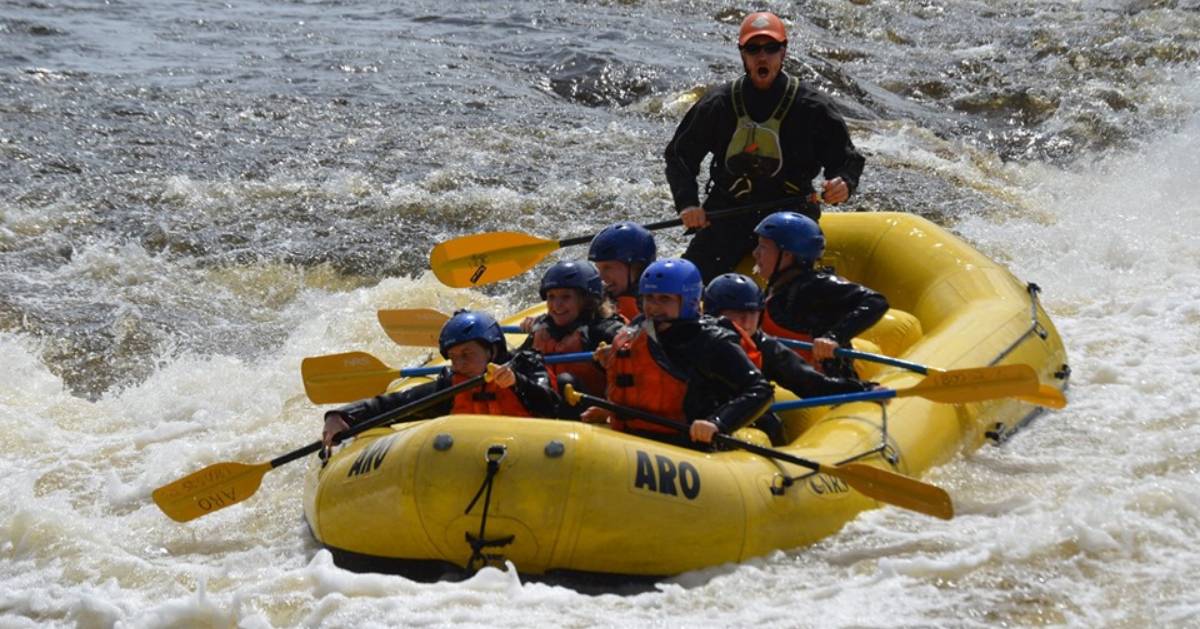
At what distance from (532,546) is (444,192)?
644 cm

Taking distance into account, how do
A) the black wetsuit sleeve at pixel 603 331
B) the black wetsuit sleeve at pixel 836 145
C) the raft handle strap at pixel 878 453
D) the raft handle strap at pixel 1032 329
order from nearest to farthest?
the raft handle strap at pixel 878 453, the black wetsuit sleeve at pixel 603 331, the raft handle strap at pixel 1032 329, the black wetsuit sleeve at pixel 836 145

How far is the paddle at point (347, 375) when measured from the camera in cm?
633

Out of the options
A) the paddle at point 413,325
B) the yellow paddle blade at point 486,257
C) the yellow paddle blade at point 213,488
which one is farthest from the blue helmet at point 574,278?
the yellow paddle blade at point 486,257

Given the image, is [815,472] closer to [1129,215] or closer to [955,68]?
[1129,215]

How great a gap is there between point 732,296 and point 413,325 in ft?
6.02

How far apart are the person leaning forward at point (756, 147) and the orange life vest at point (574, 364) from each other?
1.14 metres

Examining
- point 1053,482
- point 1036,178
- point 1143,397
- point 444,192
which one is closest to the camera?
point 1053,482

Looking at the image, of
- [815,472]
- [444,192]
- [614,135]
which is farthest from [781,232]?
[614,135]

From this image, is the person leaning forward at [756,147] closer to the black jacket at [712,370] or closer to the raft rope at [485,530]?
the black jacket at [712,370]

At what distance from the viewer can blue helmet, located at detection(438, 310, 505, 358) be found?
5.52 m

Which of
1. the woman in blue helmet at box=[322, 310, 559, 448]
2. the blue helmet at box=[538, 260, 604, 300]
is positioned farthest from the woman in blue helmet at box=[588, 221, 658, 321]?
the woman in blue helmet at box=[322, 310, 559, 448]

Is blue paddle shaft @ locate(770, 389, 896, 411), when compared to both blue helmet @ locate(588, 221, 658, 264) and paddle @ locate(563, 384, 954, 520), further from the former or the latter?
blue helmet @ locate(588, 221, 658, 264)

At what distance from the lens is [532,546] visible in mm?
4848

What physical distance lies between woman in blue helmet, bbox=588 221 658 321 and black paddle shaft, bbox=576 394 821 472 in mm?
1122
